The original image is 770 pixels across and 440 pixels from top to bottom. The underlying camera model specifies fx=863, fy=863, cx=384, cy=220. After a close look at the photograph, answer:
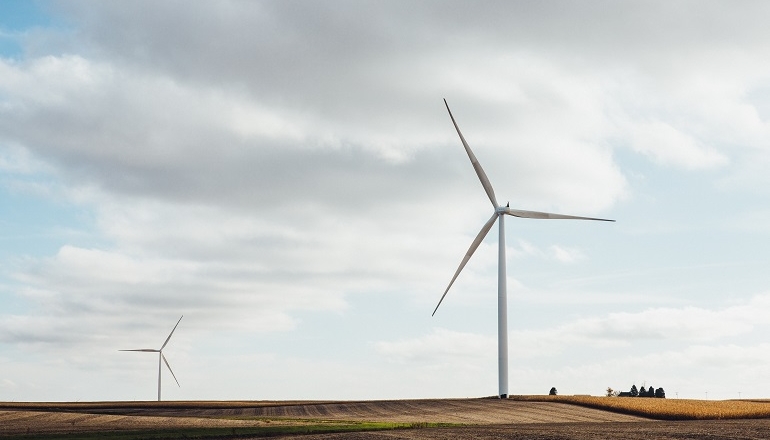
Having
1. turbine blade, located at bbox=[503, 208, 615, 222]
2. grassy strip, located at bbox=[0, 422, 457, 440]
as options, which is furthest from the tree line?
grassy strip, located at bbox=[0, 422, 457, 440]

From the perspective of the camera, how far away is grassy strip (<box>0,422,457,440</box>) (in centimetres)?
4538

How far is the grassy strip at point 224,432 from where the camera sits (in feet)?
149

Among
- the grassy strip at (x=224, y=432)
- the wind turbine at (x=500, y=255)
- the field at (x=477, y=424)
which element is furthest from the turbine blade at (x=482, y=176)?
the grassy strip at (x=224, y=432)

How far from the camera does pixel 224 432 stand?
158 feet

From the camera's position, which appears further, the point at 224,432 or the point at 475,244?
the point at 475,244

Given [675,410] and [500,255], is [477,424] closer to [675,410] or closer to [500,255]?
[675,410]

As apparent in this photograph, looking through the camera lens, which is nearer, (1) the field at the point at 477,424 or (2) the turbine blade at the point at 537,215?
(1) the field at the point at 477,424

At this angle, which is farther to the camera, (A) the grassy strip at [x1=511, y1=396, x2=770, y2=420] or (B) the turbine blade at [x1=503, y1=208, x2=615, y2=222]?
(B) the turbine blade at [x1=503, y1=208, x2=615, y2=222]

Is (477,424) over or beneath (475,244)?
beneath

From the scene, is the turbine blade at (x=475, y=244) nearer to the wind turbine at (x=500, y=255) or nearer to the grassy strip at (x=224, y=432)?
the wind turbine at (x=500, y=255)

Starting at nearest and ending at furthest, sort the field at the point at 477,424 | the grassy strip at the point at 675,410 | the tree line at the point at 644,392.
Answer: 1. the field at the point at 477,424
2. the grassy strip at the point at 675,410
3. the tree line at the point at 644,392

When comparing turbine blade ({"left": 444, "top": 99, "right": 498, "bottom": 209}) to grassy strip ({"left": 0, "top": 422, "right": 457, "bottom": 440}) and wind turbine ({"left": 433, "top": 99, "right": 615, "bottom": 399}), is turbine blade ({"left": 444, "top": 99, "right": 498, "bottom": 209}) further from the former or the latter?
grassy strip ({"left": 0, "top": 422, "right": 457, "bottom": 440})

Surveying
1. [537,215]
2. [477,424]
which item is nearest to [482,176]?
[537,215]

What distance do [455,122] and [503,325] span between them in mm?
20493
